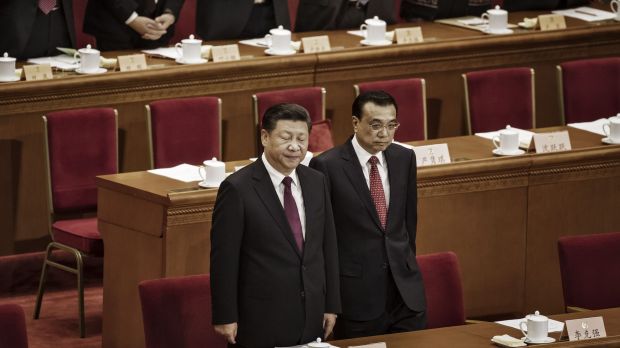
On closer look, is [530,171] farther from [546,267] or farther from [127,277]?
[127,277]

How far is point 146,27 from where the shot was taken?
26.2 feet

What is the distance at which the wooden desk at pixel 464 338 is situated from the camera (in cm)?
455

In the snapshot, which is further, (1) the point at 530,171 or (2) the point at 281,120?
(1) the point at 530,171

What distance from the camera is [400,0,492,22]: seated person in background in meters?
9.27

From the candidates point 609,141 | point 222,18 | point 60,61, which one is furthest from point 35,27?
point 609,141

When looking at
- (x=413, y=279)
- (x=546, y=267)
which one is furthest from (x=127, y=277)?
(x=546, y=267)

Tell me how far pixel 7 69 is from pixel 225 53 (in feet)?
4.05

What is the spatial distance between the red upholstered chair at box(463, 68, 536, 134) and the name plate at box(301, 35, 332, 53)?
33.2 inches

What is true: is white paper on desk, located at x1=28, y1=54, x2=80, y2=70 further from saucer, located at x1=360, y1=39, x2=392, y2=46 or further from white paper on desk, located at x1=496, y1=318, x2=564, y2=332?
white paper on desk, located at x1=496, y1=318, x2=564, y2=332

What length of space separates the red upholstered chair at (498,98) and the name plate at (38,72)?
7.35 feet

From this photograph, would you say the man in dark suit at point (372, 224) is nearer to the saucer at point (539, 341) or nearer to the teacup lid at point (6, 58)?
the saucer at point (539, 341)

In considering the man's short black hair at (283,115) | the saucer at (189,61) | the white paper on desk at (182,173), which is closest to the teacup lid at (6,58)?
the saucer at (189,61)

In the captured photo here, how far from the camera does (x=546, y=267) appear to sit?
6.38 metres

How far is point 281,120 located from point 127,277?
68.0 inches
